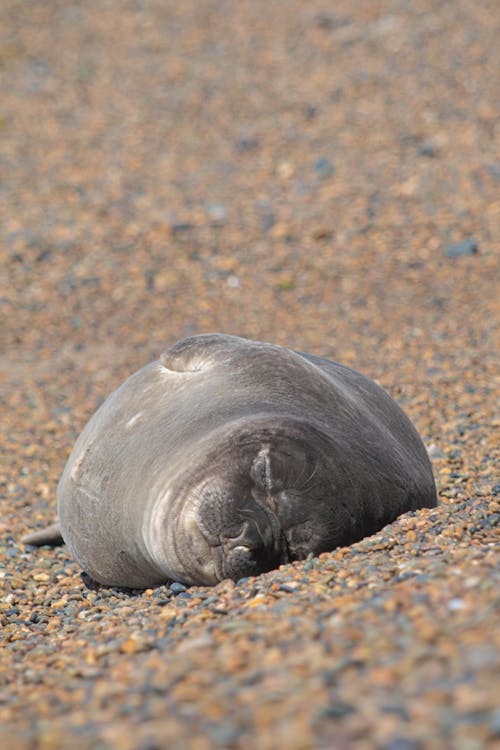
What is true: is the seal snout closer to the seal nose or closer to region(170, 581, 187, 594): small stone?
the seal nose

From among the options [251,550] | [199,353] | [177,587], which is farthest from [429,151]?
[251,550]

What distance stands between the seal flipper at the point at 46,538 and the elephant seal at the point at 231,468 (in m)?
0.84

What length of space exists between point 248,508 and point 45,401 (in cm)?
514

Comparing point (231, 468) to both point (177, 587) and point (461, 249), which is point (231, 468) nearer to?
point (177, 587)

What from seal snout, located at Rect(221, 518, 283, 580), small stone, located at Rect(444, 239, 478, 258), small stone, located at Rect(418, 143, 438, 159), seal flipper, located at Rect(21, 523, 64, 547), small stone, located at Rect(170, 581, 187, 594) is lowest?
seal flipper, located at Rect(21, 523, 64, 547)

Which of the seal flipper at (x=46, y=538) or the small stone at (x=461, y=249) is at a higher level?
the small stone at (x=461, y=249)

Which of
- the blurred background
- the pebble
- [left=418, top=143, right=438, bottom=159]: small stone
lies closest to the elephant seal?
the blurred background

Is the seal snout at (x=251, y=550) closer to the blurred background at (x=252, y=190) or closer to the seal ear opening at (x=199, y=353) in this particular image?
the seal ear opening at (x=199, y=353)

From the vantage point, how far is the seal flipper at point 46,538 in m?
5.86

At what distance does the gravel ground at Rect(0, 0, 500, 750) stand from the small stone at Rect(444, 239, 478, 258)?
0.07ft

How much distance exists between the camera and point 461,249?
11008 mm

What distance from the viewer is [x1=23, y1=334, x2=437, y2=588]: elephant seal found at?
388cm

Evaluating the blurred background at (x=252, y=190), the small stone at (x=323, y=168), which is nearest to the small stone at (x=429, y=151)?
the blurred background at (x=252, y=190)

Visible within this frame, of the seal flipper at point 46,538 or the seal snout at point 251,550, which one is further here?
the seal flipper at point 46,538
